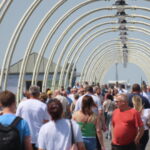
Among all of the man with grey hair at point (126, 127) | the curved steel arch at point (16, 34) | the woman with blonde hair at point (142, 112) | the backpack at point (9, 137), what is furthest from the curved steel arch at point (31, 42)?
the backpack at point (9, 137)

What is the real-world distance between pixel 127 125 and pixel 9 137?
3532 mm

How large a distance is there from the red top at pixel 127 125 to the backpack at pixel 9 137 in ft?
11.2

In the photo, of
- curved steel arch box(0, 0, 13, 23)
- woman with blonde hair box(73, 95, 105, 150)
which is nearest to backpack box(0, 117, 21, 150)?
woman with blonde hair box(73, 95, 105, 150)

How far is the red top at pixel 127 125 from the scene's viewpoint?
31.9 ft

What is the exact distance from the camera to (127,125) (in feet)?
31.9

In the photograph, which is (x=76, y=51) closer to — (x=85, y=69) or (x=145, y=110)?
(x=85, y=69)

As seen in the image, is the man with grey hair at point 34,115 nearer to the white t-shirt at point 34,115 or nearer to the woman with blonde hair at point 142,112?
the white t-shirt at point 34,115

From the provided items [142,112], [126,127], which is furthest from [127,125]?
[142,112]

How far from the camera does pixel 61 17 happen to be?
29.0 metres

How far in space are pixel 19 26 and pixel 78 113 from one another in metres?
13.7

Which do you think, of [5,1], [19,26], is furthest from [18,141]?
[19,26]

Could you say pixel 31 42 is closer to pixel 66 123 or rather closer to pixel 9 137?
pixel 66 123

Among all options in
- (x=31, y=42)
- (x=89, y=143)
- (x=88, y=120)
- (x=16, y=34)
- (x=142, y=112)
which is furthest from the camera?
(x=31, y=42)

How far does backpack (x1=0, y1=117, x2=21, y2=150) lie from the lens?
658 centimetres
